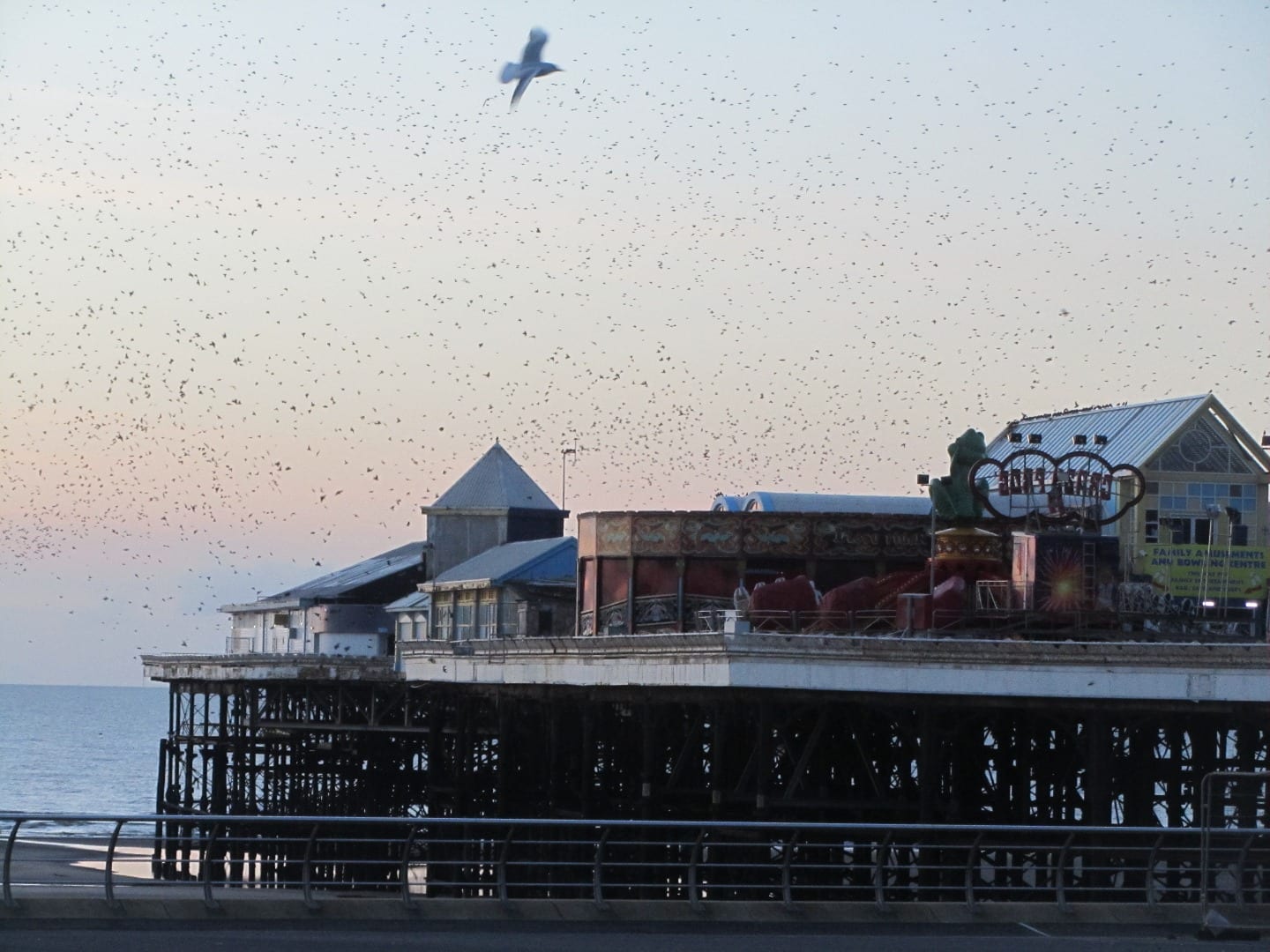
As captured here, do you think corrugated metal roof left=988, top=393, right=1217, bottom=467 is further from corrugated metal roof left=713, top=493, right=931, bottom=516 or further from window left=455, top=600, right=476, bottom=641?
window left=455, top=600, right=476, bottom=641

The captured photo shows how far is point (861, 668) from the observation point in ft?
111

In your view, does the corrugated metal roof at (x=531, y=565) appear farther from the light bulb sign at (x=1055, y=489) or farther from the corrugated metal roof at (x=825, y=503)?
the light bulb sign at (x=1055, y=489)

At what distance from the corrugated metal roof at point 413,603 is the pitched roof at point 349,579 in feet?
11.1

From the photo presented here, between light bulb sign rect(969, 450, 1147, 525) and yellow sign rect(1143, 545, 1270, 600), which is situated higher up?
light bulb sign rect(969, 450, 1147, 525)

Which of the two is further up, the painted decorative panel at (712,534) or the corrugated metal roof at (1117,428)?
the corrugated metal roof at (1117,428)

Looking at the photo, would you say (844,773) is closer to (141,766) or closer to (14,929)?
(14,929)

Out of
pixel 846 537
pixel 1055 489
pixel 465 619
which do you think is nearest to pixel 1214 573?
pixel 1055 489

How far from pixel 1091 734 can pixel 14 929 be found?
19.0 meters

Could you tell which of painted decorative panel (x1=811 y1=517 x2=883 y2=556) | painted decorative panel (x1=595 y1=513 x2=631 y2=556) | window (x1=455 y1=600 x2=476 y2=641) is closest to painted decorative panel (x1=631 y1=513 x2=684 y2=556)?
painted decorative panel (x1=595 y1=513 x2=631 y2=556)

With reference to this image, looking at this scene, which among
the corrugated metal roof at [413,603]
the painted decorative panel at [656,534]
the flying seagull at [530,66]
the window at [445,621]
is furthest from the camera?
the corrugated metal roof at [413,603]

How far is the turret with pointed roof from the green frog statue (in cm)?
3630

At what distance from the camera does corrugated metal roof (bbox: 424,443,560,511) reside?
82312 millimetres

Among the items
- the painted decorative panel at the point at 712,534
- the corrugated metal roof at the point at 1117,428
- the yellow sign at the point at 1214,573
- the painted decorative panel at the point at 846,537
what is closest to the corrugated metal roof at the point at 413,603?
the corrugated metal roof at the point at 1117,428

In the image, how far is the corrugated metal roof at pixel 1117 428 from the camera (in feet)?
189
